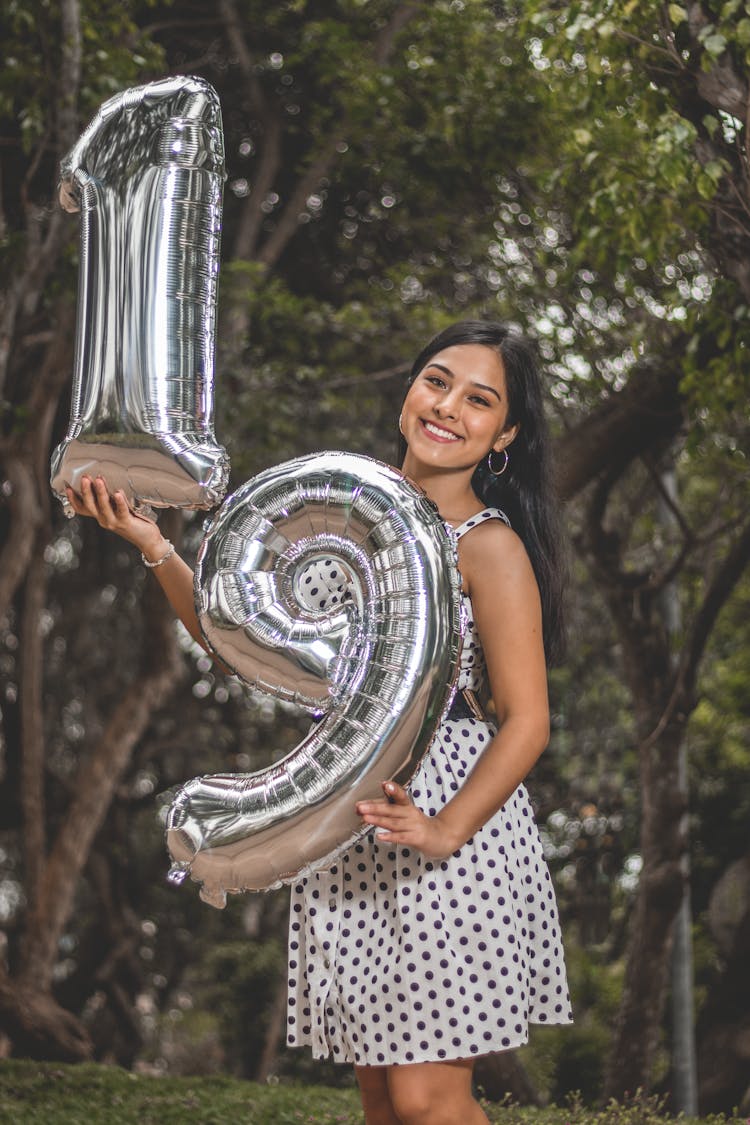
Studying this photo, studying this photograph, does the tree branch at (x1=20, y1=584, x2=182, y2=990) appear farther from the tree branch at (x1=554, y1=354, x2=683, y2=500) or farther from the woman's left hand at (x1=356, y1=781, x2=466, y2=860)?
the woman's left hand at (x1=356, y1=781, x2=466, y2=860)

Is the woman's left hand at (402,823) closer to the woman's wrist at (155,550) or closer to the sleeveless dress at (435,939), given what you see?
the sleeveless dress at (435,939)

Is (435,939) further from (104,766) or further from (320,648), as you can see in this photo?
(104,766)

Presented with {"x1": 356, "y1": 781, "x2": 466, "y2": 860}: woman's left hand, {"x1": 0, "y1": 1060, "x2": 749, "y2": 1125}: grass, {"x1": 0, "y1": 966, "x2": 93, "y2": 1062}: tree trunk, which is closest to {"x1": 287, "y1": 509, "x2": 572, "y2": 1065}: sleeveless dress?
{"x1": 356, "y1": 781, "x2": 466, "y2": 860}: woman's left hand

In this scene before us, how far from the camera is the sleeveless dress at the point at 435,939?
1.78 m

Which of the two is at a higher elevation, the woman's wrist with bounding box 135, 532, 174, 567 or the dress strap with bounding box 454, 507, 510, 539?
the dress strap with bounding box 454, 507, 510, 539

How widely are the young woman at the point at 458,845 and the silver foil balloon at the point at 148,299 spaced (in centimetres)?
9

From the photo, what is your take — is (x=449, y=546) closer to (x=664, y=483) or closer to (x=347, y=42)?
(x=664, y=483)

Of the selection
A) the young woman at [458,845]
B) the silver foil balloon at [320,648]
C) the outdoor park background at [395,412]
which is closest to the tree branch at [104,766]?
the outdoor park background at [395,412]

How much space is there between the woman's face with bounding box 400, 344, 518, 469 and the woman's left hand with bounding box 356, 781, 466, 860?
557mm

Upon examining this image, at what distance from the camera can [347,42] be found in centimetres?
518

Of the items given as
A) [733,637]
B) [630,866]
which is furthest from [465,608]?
[630,866]

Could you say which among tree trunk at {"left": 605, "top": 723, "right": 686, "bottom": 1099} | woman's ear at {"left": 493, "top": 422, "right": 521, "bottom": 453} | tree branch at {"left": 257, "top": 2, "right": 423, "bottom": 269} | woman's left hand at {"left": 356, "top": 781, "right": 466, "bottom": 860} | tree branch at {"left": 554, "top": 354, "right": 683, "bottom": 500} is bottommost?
tree trunk at {"left": 605, "top": 723, "right": 686, "bottom": 1099}

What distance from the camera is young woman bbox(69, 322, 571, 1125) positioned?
177 cm

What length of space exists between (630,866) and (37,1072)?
436cm
